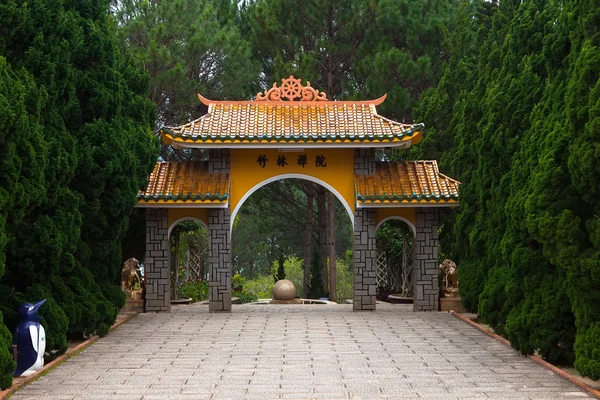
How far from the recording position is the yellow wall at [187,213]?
56.7 ft

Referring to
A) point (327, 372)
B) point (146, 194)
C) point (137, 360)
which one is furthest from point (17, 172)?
point (146, 194)

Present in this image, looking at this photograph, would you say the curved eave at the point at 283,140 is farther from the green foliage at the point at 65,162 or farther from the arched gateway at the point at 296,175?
the green foliage at the point at 65,162

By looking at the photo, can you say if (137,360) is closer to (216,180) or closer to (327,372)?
(327,372)

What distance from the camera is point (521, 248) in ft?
35.4

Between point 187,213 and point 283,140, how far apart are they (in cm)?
242

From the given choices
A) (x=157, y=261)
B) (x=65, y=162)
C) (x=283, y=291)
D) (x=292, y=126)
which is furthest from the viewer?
(x=283, y=291)

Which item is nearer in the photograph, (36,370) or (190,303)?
(36,370)

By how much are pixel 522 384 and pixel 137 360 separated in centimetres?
460

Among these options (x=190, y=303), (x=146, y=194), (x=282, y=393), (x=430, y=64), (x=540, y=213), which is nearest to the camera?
(x=282, y=393)

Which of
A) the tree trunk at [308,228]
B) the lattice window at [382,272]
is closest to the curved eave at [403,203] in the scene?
the lattice window at [382,272]

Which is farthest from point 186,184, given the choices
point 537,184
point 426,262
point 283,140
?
point 537,184

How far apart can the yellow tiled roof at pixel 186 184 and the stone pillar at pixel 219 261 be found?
539mm

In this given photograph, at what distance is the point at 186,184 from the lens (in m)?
17.1

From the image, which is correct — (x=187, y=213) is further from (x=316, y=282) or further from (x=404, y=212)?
(x=316, y=282)
